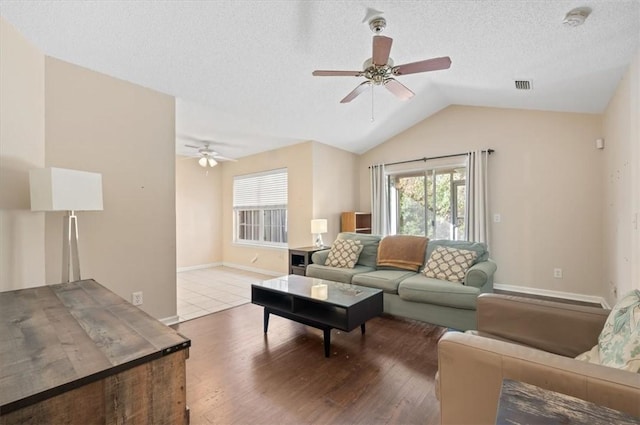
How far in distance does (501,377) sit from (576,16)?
2.42m

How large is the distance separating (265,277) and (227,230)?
1.93 meters

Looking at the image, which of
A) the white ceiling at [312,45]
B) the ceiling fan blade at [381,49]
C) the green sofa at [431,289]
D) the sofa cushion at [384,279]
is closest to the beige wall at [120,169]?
the white ceiling at [312,45]

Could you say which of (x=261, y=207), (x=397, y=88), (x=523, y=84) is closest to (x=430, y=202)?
(x=523, y=84)

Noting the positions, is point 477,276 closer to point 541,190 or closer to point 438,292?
point 438,292

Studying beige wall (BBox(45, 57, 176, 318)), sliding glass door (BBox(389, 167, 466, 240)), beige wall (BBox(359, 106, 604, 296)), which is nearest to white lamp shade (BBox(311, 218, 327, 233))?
sliding glass door (BBox(389, 167, 466, 240))

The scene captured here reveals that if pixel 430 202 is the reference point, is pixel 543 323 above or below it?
below

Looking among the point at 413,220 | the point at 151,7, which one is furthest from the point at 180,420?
the point at 413,220

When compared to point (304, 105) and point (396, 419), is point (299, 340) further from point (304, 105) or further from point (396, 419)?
point (304, 105)

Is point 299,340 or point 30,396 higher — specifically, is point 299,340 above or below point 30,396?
below

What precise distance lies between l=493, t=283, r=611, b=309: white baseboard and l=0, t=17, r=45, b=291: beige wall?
558 cm

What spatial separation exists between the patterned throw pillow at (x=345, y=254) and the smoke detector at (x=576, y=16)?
2.94 meters

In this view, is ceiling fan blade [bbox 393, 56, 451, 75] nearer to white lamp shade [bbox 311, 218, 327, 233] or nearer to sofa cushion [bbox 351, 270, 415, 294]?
sofa cushion [bbox 351, 270, 415, 294]

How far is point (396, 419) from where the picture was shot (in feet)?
5.47

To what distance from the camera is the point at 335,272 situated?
12.1ft
